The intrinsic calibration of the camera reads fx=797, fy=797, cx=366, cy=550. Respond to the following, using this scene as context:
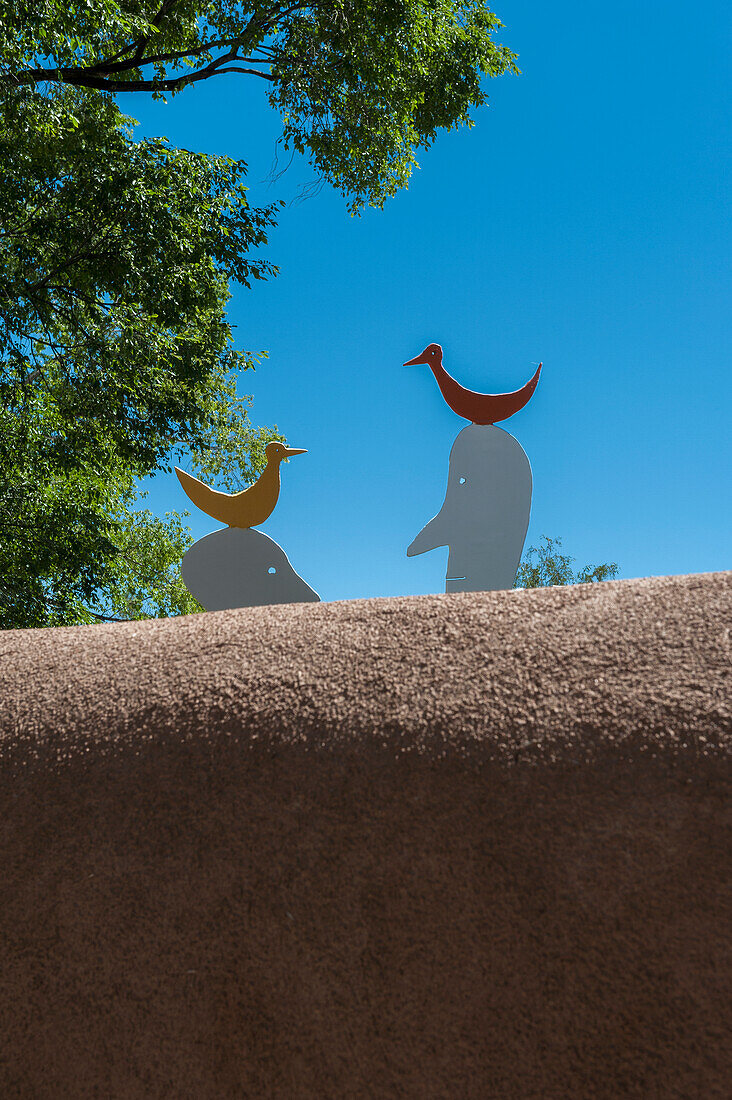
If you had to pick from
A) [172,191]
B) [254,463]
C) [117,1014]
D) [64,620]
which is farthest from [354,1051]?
[254,463]

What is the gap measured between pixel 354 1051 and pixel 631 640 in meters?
1.01

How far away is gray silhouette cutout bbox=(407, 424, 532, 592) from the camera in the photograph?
271 inches

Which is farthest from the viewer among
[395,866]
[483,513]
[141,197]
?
[141,197]

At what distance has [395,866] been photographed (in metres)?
1.62

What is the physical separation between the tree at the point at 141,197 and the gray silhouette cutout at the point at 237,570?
490cm

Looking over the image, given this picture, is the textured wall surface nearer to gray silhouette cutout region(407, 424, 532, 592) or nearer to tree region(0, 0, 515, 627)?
gray silhouette cutout region(407, 424, 532, 592)

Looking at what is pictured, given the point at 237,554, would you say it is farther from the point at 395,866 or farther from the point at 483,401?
the point at 395,866

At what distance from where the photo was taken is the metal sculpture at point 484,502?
6.88 metres

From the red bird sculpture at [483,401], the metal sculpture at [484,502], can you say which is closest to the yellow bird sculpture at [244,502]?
the metal sculpture at [484,502]

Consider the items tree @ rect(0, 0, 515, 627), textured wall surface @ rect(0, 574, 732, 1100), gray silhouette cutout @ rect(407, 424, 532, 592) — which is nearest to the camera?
textured wall surface @ rect(0, 574, 732, 1100)

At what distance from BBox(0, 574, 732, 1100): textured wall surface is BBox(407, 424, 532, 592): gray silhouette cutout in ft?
16.0

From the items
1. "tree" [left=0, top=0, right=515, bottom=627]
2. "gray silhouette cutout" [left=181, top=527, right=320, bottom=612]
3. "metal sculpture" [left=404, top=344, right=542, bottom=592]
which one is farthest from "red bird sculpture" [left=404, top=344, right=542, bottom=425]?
"tree" [left=0, top=0, right=515, bottom=627]

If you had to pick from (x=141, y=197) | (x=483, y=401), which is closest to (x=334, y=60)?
(x=141, y=197)

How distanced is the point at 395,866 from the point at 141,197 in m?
10.6
